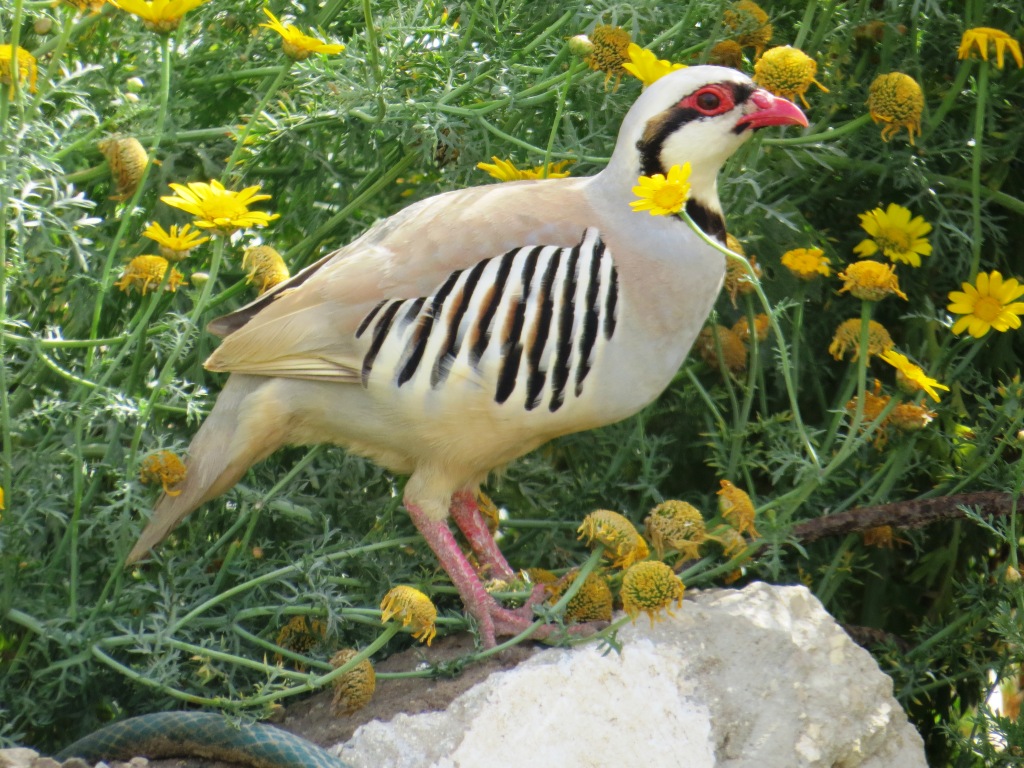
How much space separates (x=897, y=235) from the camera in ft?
13.4

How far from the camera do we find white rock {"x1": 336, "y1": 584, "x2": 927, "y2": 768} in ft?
10.5

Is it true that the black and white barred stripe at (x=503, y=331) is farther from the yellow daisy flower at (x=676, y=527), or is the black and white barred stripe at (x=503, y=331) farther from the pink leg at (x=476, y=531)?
the pink leg at (x=476, y=531)

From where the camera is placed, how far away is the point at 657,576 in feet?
10.1

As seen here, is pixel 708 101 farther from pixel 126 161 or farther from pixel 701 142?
pixel 126 161

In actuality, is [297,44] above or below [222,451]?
above

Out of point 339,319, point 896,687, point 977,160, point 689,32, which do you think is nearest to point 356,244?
point 339,319

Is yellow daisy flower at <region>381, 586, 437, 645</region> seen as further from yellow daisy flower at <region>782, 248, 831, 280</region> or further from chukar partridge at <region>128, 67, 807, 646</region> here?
yellow daisy flower at <region>782, 248, 831, 280</region>

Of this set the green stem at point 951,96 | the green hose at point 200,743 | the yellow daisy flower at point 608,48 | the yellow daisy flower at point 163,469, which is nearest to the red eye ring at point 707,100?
the yellow daisy flower at point 608,48

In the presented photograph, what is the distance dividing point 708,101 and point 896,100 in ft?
1.79

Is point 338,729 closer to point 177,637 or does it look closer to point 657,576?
point 177,637

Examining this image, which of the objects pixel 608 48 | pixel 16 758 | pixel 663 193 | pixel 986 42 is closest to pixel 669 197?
pixel 663 193

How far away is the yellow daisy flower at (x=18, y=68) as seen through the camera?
10.1 feet

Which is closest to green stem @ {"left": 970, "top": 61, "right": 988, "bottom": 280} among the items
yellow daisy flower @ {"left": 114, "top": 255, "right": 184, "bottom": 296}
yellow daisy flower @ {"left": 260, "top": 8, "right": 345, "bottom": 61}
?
yellow daisy flower @ {"left": 260, "top": 8, "right": 345, "bottom": 61}

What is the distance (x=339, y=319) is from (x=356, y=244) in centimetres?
34
